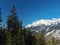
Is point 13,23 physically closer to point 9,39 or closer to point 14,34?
point 14,34

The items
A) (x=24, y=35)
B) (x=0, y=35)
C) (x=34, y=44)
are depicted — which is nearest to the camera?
(x=0, y=35)

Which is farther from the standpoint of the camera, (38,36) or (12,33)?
(38,36)

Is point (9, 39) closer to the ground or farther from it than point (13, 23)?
closer to the ground

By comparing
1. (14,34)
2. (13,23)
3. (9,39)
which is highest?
(13,23)

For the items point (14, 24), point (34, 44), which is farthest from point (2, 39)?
point (34, 44)

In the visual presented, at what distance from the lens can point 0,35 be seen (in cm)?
6819

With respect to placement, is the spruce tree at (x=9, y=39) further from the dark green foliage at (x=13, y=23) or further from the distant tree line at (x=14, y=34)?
the dark green foliage at (x=13, y=23)

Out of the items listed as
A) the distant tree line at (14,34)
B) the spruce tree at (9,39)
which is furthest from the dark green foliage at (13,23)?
the spruce tree at (9,39)

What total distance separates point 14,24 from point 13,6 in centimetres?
811

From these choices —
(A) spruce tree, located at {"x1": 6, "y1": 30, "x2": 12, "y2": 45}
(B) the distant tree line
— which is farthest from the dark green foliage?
(A) spruce tree, located at {"x1": 6, "y1": 30, "x2": 12, "y2": 45}

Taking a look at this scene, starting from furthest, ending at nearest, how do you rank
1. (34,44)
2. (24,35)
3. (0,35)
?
(34,44) < (24,35) < (0,35)

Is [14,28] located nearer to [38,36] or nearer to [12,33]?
[12,33]

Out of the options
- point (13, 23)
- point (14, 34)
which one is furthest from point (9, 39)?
point (13, 23)

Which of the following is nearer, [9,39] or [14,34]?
[9,39]
